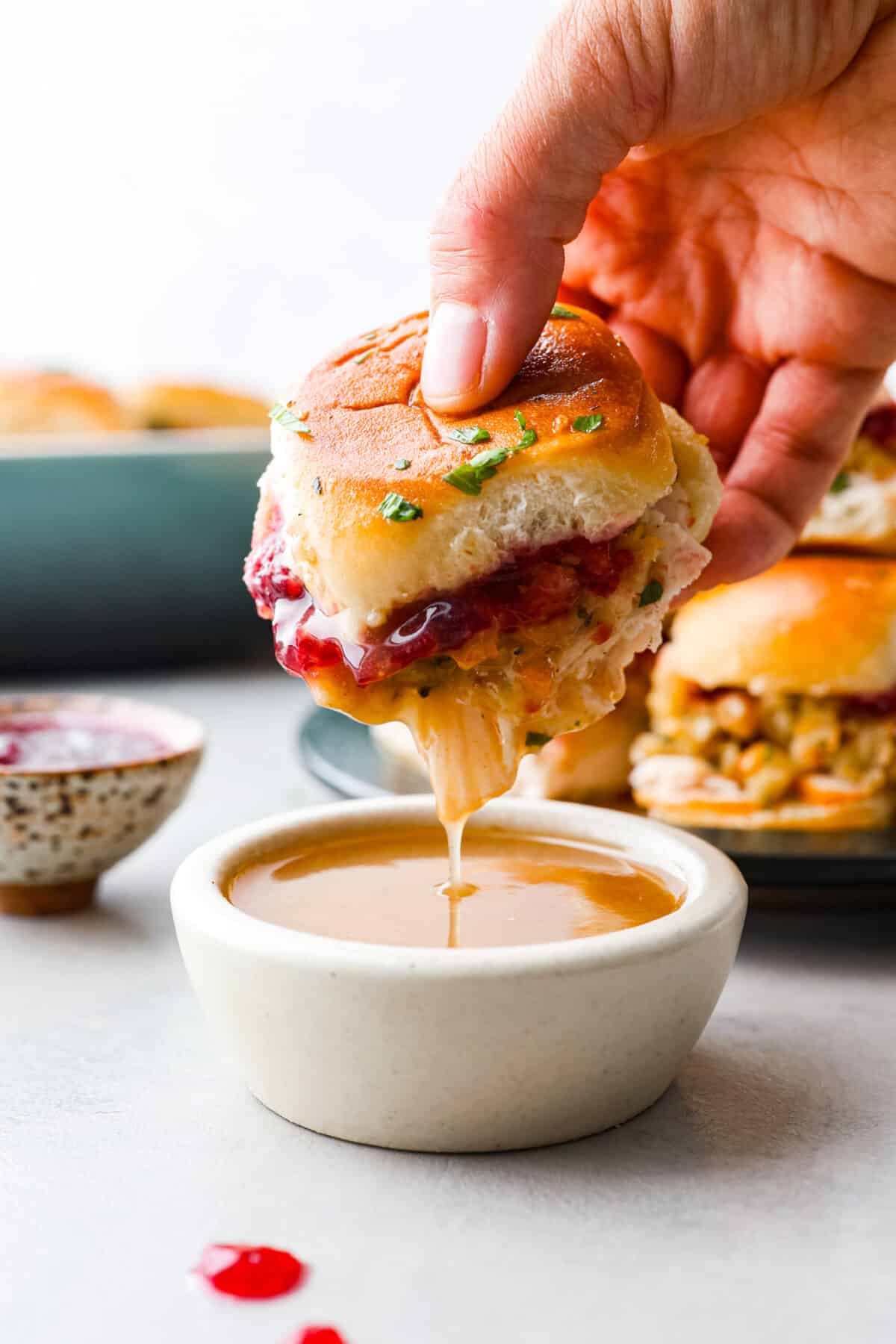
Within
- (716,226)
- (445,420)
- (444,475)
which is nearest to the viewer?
(444,475)

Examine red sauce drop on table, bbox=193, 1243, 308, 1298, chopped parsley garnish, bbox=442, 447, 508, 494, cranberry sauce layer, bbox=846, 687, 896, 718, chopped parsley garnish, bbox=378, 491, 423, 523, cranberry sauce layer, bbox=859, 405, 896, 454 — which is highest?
chopped parsley garnish, bbox=442, 447, 508, 494

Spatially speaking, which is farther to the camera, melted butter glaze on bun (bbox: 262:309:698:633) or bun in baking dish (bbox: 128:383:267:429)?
bun in baking dish (bbox: 128:383:267:429)

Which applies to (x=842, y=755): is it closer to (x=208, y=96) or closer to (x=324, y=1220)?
(x=324, y=1220)

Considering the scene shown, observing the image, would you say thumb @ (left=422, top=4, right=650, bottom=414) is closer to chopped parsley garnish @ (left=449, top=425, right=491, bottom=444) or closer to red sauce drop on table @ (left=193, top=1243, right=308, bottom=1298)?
chopped parsley garnish @ (left=449, top=425, right=491, bottom=444)

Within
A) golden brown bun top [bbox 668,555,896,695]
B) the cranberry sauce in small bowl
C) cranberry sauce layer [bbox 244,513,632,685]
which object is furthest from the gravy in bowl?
golden brown bun top [bbox 668,555,896,695]

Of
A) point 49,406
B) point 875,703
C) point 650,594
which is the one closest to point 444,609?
point 650,594

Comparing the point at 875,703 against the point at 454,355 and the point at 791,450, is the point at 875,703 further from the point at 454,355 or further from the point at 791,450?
the point at 454,355

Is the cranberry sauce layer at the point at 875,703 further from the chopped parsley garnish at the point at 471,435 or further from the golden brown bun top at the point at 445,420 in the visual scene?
the chopped parsley garnish at the point at 471,435
